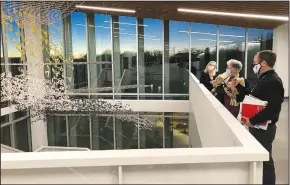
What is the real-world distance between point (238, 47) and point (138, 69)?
1.18 metres

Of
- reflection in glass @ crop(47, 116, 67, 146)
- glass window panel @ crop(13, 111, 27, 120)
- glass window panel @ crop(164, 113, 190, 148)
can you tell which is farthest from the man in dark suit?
glass window panel @ crop(13, 111, 27, 120)

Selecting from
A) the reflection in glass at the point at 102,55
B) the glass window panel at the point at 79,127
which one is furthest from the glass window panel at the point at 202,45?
the glass window panel at the point at 79,127

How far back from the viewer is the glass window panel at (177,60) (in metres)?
2.69

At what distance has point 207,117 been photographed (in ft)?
7.84

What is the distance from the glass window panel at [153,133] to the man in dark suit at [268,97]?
2.79ft

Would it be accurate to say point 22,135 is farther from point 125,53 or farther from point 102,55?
point 125,53

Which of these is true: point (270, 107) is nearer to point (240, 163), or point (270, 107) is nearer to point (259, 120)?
point (259, 120)

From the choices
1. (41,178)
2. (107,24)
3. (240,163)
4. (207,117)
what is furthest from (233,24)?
(41,178)

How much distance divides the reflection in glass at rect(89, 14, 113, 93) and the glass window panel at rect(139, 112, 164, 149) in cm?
53

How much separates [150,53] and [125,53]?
0.90 feet

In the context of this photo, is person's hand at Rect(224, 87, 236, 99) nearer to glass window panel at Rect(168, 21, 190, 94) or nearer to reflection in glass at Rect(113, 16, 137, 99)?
glass window panel at Rect(168, 21, 190, 94)

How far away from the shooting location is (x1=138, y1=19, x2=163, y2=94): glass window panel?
2646mm

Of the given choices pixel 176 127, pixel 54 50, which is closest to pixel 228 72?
pixel 176 127

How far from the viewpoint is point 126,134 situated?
2562mm
